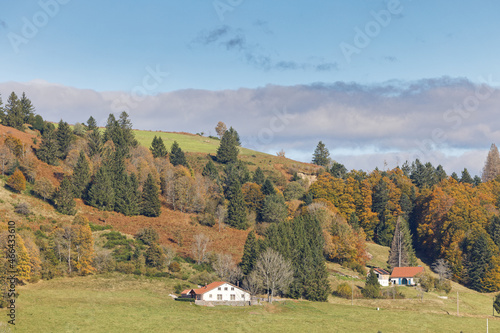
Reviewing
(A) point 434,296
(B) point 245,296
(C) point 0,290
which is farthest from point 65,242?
(A) point 434,296

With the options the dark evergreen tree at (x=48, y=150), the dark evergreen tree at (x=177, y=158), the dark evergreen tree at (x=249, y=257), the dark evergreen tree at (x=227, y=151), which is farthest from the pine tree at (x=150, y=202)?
the dark evergreen tree at (x=227, y=151)

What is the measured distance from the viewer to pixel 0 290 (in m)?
68.6

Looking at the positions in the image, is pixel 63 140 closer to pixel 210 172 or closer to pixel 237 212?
pixel 210 172

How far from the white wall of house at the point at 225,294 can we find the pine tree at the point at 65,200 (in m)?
44.9

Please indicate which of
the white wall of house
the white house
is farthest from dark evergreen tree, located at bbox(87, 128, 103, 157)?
the white wall of house

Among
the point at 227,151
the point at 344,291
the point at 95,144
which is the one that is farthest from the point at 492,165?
the point at 95,144

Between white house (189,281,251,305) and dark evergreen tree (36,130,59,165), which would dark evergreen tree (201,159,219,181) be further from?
white house (189,281,251,305)

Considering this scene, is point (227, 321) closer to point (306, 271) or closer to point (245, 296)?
point (245, 296)

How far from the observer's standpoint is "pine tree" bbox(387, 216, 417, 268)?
4973 inches

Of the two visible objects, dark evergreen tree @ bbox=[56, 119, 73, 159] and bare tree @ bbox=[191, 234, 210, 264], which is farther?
dark evergreen tree @ bbox=[56, 119, 73, 159]

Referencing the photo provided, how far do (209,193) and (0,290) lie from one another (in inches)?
3077

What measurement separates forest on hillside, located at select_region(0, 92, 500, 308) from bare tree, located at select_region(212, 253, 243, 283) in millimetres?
304

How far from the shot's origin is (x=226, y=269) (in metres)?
99.0

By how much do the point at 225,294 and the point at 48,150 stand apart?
71.5m
